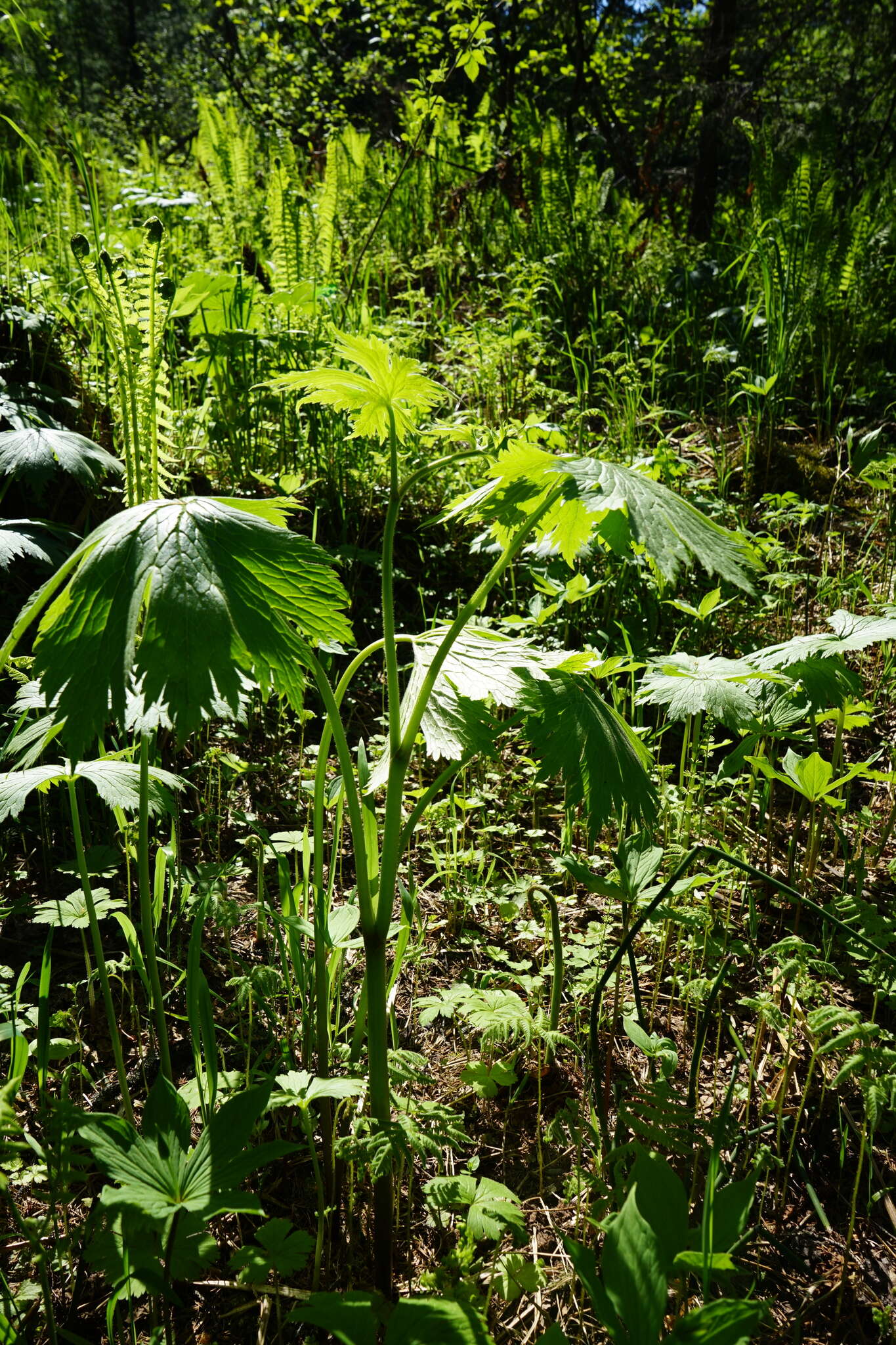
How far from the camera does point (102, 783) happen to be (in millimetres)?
1338

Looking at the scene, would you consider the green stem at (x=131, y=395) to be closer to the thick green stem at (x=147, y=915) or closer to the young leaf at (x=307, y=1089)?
the thick green stem at (x=147, y=915)

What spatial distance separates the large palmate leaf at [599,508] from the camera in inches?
40.6

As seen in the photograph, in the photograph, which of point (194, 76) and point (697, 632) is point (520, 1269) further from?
point (194, 76)

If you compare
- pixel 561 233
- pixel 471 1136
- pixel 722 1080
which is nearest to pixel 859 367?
pixel 561 233

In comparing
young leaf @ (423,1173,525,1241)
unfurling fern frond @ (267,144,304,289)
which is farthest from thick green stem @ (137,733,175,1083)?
unfurling fern frond @ (267,144,304,289)

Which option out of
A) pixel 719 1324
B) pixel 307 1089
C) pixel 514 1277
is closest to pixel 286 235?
pixel 307 1089

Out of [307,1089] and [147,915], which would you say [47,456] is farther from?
[307,1089]

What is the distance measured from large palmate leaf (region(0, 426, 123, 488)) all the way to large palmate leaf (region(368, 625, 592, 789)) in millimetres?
1302

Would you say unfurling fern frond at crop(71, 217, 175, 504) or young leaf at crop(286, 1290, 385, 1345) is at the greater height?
unfurling fern frond at crop(71, 217, 175, 504)

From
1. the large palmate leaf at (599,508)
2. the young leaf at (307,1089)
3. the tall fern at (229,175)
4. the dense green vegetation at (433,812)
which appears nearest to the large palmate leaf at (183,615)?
the dense green vegetation at (433,812)

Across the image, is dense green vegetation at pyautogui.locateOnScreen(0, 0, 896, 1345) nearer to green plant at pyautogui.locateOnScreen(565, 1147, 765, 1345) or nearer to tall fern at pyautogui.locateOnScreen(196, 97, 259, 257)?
green plant at pyautogui.locateOnScreen(565, 1147, 765, 1345)

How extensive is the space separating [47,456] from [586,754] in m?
1.66

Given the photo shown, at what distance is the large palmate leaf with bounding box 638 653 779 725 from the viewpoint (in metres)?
1.60

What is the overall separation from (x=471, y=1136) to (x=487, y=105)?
23.1 ft
